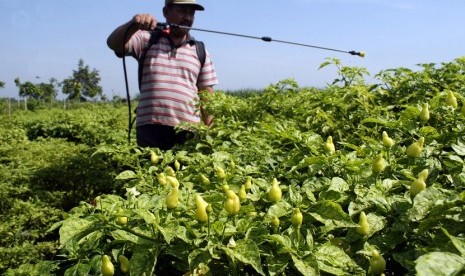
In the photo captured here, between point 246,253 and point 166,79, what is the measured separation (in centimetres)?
226

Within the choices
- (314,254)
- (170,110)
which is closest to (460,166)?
(314,254)

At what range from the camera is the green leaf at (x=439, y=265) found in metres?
0.61

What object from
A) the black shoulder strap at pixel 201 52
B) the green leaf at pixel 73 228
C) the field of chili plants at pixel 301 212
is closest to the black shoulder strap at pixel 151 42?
the black shoulder strap at pixel 201 52

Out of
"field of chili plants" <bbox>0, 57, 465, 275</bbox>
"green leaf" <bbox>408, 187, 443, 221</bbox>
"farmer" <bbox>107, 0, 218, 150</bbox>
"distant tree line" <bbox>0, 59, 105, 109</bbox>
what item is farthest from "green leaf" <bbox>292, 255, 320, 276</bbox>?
"distant tree line" <bbox>0, 59, 105, 109</bbox>

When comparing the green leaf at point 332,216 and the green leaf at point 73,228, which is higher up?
the green leaf at point 332,216

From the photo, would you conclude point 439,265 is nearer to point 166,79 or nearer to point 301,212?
point 301,212

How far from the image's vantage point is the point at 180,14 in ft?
10.2

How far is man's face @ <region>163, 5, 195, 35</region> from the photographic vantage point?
308 centimetres

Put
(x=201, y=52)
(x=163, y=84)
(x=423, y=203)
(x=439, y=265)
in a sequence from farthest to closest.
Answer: (x=201, y=52)
(x=163, y=84)
(x=423, y=203)
(x=439, y=265)

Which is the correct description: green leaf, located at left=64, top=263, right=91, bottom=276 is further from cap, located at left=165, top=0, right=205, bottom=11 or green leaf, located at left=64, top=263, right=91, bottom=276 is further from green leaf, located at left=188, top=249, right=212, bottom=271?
cap, located at left=165, top=0, right=205, bottom=11

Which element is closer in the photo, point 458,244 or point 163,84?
point 458,244

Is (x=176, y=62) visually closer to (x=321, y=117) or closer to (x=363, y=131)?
(x=321, y=117)

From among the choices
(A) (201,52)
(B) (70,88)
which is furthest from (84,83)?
(A) (201,52)

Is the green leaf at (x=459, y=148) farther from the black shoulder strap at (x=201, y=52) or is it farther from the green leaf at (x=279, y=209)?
the black shoulder strap at (x=201, y=52)
